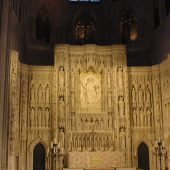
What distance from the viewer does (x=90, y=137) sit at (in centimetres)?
2369

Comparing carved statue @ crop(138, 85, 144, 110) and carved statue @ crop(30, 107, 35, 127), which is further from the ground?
carved statue @ crop(138, 85, 144, 110)

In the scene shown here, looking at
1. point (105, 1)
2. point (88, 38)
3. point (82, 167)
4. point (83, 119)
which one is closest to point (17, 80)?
point (83, 119)

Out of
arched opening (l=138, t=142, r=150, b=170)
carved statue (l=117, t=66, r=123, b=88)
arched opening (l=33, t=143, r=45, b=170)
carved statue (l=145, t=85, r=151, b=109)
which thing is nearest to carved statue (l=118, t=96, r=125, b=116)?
carved statue (l=117, t=66, r=123, b=88)

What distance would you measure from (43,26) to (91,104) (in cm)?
838

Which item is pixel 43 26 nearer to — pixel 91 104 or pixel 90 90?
pixel 90 90

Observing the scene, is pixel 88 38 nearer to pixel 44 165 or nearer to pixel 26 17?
pixel 26 17

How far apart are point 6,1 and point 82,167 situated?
32.3 ft

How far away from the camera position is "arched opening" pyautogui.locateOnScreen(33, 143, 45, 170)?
2350cm

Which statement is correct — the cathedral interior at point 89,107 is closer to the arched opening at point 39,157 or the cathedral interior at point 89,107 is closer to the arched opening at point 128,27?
the arched opening at point 39,157

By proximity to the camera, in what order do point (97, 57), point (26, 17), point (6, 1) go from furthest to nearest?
1. point (26, 17)
2. point (97, 57)
3. point (6, 1)

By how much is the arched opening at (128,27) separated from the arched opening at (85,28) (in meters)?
2.34

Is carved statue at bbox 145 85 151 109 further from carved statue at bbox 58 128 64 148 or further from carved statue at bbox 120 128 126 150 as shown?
carved statue at bbox 58 128 64 148

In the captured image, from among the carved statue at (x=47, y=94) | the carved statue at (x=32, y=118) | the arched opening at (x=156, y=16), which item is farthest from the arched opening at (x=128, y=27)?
the carved statue at (x=32, y=118)

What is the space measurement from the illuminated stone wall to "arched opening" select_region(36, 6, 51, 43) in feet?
16.2
